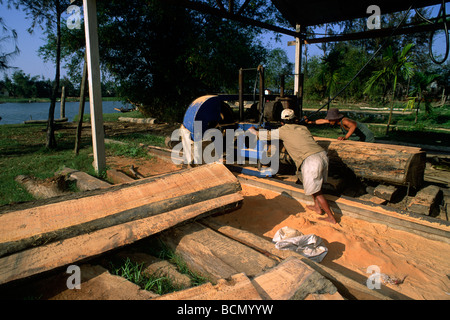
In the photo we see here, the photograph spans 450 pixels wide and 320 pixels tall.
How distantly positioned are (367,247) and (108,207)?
2.85m

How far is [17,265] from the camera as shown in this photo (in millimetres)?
2027

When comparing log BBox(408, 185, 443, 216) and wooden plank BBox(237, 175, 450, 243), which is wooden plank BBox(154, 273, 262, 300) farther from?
log BBox(408, 185, 443, 216)

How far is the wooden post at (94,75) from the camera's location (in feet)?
16.8

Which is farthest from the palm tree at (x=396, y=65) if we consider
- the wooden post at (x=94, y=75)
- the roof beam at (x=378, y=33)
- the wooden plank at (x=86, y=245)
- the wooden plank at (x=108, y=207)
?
the wooden plank at (x=86, y=245)

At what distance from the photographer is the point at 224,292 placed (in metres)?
1.77

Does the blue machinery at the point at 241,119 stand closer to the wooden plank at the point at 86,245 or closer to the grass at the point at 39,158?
the grass at the point at 39,158

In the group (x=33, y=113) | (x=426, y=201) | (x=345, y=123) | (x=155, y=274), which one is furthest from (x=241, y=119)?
(x=33, y=113)


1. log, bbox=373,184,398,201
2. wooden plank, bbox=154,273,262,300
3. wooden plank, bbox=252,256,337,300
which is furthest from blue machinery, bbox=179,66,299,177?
wooden plank, bbox=154,273,262,300

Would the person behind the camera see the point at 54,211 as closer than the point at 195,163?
Yes

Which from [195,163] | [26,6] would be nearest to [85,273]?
[195,163]

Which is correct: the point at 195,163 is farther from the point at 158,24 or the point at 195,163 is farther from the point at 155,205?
the point at 158,24

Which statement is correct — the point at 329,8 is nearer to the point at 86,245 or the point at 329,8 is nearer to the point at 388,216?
the point at 388,216
